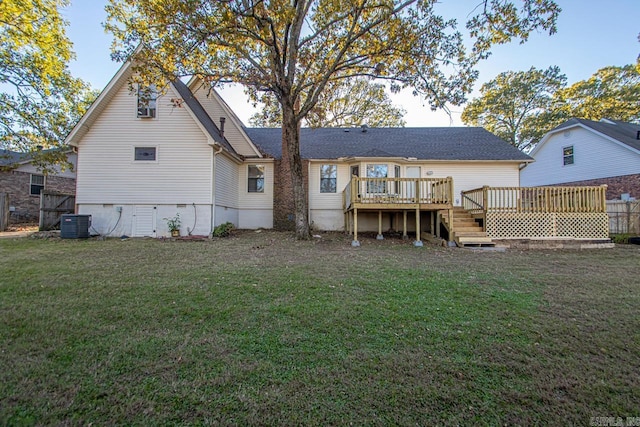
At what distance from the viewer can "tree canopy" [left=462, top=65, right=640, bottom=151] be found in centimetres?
2355

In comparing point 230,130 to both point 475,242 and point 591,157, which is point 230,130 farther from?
point 591,157

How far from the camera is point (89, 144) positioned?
36.5ft

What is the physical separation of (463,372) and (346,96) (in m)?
23.3

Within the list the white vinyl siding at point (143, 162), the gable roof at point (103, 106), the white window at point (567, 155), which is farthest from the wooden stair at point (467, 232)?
the white window at point (567, 155)

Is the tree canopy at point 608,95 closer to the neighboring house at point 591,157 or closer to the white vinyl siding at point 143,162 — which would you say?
the neighboring house at point 591,157

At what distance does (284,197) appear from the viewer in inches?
530

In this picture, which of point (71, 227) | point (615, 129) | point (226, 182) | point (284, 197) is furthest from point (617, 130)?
point (71, 227)

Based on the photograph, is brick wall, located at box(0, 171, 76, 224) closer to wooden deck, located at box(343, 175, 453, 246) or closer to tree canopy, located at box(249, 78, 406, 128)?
tree canopy, located at box(249, 78, 406, 128)

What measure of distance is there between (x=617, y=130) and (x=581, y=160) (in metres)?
2.60

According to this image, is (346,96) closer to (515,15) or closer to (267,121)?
(267,121)

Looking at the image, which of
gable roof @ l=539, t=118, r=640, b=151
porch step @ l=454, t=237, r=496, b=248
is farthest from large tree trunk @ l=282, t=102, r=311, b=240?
gable roof @ l=539, t=118, r=640, b=151

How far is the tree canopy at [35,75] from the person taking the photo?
12.2 meters

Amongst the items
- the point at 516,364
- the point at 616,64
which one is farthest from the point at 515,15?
the point at 616,64

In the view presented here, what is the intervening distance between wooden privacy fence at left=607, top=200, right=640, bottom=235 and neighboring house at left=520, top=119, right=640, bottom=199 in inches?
152
